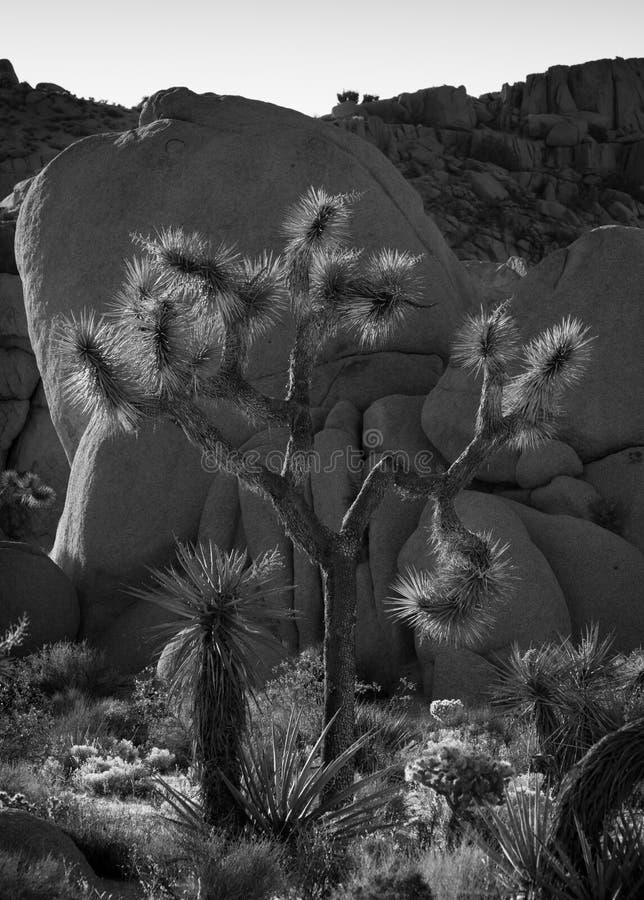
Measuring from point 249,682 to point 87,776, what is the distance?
10.3 ft

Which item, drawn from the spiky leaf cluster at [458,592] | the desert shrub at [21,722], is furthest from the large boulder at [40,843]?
the spiky leaf cluster at [458,592]

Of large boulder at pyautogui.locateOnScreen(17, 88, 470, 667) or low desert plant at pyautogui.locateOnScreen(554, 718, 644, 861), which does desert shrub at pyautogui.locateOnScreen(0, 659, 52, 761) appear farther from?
low desert plant at pyautogui.locateOnScreen(554, 718, 644, 861)

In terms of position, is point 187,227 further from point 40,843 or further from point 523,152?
point 523,152

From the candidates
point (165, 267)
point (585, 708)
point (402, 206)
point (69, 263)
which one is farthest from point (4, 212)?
point (585, 708)

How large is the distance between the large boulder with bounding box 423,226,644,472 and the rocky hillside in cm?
2509

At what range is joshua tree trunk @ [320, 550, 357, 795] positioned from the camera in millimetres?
8969

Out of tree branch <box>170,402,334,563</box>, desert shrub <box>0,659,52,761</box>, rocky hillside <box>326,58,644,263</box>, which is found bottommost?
desert shrub <box>0,659,52,761</box>

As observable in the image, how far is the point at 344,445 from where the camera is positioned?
50.1 feet

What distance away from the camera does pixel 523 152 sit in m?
48.2

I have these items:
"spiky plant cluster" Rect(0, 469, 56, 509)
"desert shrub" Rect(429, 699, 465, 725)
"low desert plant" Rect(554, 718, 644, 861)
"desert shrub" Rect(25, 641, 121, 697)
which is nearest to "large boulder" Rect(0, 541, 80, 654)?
"desert shrub" Rect(25, 641, 121, 697)

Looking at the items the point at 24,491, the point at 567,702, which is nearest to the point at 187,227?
the point at 24,491

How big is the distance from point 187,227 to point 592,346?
7288mm

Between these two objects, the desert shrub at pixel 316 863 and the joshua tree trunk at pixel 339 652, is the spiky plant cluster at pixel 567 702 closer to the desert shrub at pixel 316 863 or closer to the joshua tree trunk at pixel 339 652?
the joshua tree trunk at pixel 339 652

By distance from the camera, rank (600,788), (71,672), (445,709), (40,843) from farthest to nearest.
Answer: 1. (71,672)
2. (445,709)
3. (40,843)
4. (600,788)
